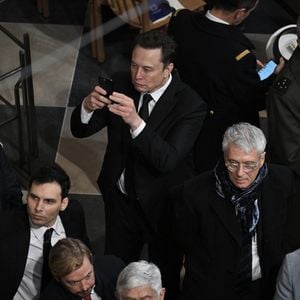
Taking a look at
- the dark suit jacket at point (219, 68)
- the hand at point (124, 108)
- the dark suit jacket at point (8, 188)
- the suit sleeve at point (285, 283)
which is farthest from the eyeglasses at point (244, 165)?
the dark suit jacket at point (8, 188)

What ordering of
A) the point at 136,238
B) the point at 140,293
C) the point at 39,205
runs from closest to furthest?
1. the point at 140,293
2. the point at 39,205
3. the point at 136,238

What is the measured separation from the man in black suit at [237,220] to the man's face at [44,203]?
482 millimetres

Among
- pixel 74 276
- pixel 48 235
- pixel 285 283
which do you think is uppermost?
pixel 48 235

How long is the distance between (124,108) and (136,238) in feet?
2.85

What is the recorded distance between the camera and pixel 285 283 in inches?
118

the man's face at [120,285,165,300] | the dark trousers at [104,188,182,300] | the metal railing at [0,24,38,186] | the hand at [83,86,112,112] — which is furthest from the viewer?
the metal railing at [0,24,38,186]

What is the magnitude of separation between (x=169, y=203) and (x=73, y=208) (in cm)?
45

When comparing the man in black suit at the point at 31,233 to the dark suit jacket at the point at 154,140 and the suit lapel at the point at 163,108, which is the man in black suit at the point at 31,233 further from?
the suit lapel at the point at 163,108

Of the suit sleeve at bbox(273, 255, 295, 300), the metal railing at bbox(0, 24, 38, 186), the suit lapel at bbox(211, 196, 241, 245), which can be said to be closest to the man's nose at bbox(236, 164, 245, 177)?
the suit lapel at bbox(211, 196, 241, 245)

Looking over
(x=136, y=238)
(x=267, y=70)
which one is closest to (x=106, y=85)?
(x=136, y=238)

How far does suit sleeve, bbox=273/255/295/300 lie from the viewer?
2.97 m

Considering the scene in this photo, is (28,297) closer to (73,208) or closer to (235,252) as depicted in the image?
(73,208)

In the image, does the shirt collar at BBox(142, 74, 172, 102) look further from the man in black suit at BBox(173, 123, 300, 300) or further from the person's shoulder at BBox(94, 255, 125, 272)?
the person's shoulder at BBox(94, 255, 125, 272)

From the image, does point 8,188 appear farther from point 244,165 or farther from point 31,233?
point 244,165
